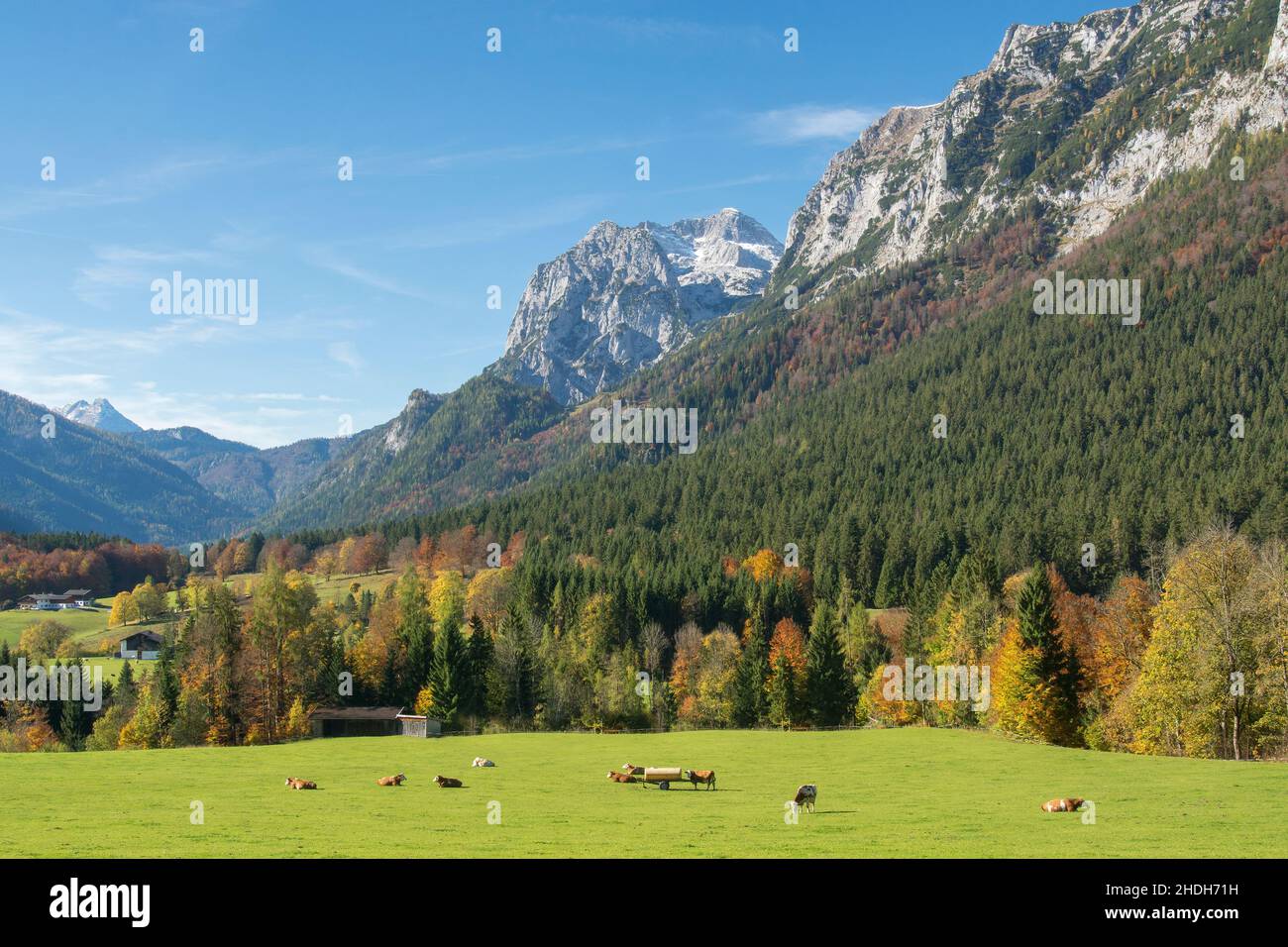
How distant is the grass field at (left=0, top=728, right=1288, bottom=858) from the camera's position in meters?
25.9

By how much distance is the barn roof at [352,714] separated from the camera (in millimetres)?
95625

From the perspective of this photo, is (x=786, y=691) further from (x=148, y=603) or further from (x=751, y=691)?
(x=148, y=603)

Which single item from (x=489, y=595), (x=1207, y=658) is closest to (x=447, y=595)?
(x=489, y=595)

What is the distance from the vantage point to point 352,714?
9700 centimetres

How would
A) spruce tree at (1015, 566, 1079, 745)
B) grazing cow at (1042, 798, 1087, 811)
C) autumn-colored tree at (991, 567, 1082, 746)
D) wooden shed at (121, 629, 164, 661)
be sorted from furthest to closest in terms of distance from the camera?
1. wooden shed at (121, 629, 164, 661)
2. spruce tree at (1015, 566, 1079, 745)
3. autumn-colored tree at (991, 567, 1082, 746)
4. grazing cow at (1042, 798, 1087, 811)

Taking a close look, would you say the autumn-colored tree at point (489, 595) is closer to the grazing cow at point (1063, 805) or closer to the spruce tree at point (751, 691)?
the spruce tree at point (751, 691)

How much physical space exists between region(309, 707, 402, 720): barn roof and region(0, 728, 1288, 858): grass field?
104 feet

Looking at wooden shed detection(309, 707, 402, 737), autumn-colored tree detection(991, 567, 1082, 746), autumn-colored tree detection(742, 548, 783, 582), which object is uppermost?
autumn-colored tree detection(742, 548, 783, 582)

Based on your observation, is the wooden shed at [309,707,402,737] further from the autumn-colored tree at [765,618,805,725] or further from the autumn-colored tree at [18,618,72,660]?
the autumn-colored tree at [18,618,72,660]

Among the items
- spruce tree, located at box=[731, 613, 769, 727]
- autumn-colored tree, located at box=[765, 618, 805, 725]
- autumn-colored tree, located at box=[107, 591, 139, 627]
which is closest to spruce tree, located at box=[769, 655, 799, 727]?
autumn-colored tree, located at box=[765, 618, 805, 725]

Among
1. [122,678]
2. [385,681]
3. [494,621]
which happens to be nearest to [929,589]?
[494,621]

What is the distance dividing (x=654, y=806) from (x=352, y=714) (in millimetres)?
69123

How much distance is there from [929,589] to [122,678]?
4309 inches
